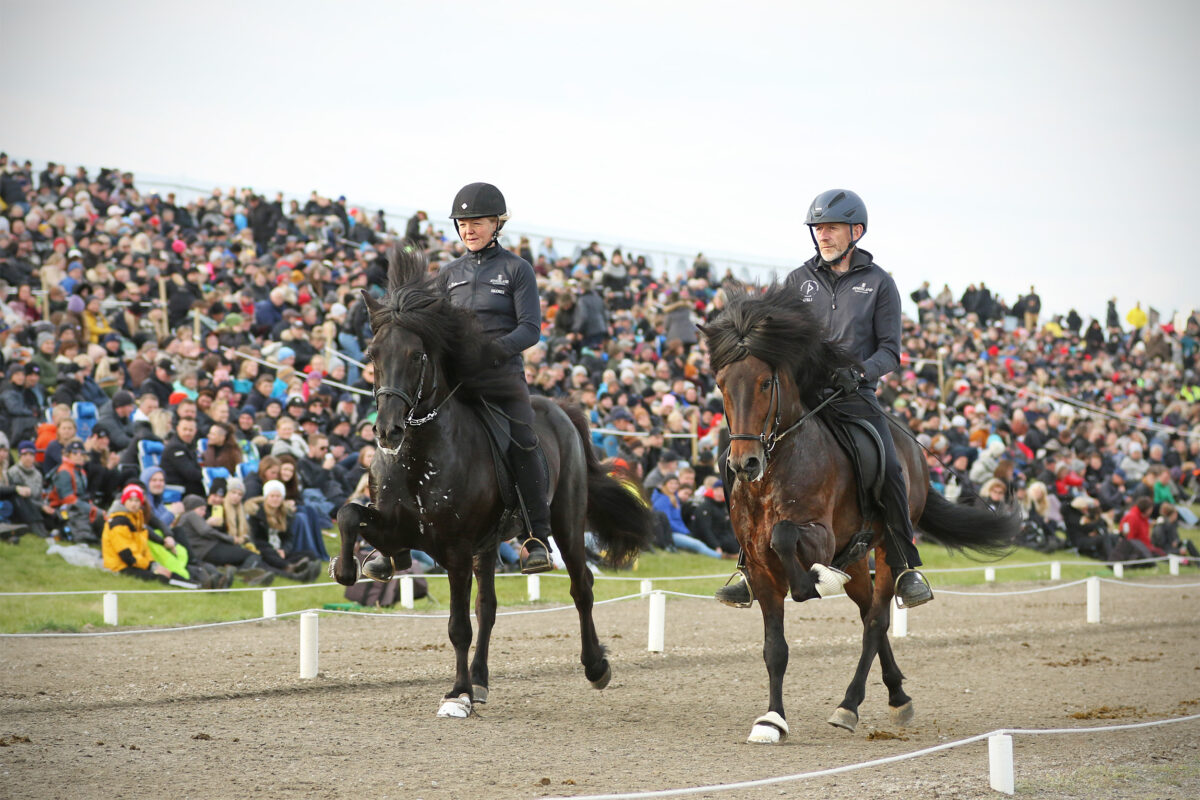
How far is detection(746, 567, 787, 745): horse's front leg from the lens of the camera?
7.75 meters

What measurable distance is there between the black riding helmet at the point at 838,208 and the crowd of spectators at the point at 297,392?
33.3 inches

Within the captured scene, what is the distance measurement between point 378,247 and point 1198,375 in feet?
88.0

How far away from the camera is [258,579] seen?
46.9 ft

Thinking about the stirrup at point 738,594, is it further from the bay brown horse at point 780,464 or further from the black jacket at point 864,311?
the black jacket at point 864,311

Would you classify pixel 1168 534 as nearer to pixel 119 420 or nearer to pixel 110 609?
pixel 119 420

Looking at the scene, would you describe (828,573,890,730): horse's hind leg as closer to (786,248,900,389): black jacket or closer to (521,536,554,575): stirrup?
(786,248,900,389): black jacket

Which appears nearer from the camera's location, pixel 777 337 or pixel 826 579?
pixel 826 579

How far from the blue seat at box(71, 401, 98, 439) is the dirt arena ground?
4.19m

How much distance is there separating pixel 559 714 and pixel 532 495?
5.08 feet

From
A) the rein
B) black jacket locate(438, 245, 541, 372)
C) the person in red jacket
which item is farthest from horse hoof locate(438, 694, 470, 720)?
the person in red jacket

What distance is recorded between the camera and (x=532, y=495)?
888cm

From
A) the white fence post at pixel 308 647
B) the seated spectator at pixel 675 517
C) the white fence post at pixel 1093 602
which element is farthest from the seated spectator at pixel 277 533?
the white fence post at pixel 1093 602

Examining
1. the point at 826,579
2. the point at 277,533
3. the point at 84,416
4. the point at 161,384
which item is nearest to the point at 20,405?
the point at 84,416

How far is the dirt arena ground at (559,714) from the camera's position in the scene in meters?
6.59
